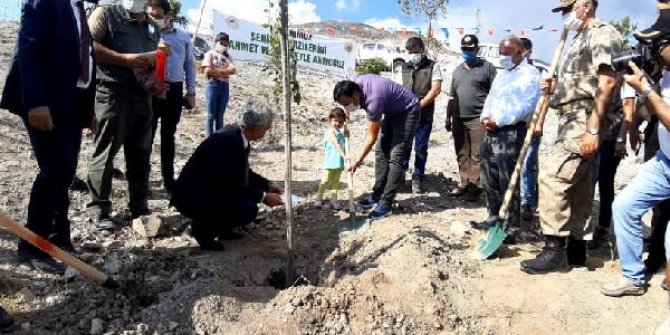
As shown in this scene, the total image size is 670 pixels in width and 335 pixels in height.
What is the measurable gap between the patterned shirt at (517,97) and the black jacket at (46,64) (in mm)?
3079

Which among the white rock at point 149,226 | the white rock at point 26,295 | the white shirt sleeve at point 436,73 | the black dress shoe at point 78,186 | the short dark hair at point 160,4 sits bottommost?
the white rock at point 26,295

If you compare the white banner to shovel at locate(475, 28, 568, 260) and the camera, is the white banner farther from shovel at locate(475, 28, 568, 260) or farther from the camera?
the camera

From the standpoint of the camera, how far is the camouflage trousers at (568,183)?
3.37 m

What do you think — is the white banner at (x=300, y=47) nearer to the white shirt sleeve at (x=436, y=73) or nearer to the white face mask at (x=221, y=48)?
the white face mask at (x=221, y=48)

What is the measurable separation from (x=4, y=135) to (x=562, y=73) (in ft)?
19.4

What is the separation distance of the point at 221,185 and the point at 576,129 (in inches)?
98.4

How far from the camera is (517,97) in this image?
4164 mm

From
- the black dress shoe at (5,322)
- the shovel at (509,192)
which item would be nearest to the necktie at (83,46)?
the black dress shoe at (5,322)

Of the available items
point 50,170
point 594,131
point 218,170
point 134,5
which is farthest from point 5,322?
point 594,131

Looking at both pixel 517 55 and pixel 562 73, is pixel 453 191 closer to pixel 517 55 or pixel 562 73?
pixel 517 55

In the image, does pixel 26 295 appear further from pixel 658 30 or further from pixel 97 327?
pixel 658 30

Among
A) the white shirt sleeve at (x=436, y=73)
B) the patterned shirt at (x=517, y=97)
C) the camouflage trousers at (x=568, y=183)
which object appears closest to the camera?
the camouflage trousers at (x=568, y=183)

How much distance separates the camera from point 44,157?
3.09 m

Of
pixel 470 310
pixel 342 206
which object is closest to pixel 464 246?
pixel 470 310
